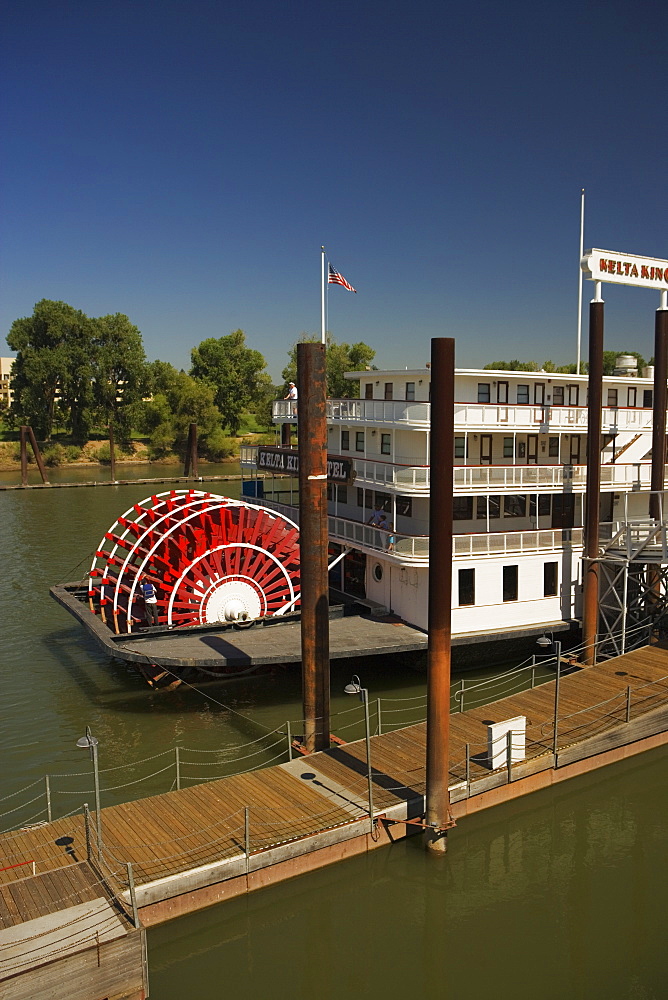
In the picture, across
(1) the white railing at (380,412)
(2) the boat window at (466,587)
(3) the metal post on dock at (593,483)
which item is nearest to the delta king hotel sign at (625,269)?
(3) the metal post on dock at (593,483)

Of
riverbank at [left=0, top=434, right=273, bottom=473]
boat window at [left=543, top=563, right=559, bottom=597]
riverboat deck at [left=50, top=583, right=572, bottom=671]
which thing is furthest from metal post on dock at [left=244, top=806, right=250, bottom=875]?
riverbank at [left=0, top=434, right=273, bottom=473]

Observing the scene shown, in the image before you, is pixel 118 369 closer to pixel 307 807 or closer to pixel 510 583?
pixel 510 583

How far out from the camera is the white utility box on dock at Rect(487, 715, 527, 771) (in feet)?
44.5

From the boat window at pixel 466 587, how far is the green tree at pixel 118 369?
61748 mm

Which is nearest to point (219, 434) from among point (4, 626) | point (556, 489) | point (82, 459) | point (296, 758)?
point (82, 459)

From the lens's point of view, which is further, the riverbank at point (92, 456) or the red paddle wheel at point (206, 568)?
the riverbank at point (92, 456)

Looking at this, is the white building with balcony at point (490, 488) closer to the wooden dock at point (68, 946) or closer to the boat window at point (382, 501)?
the boat window at point (382, 501)

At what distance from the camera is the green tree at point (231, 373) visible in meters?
88.1

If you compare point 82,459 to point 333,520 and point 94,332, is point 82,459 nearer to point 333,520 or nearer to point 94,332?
point 94,332

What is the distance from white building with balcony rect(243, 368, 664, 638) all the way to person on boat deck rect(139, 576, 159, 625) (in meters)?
4.76

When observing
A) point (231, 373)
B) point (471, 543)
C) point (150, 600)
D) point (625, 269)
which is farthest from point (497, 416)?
point (231, 373)

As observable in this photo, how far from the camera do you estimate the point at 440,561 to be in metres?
11.9

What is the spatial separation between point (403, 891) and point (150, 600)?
10.9m

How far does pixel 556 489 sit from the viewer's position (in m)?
20.4
